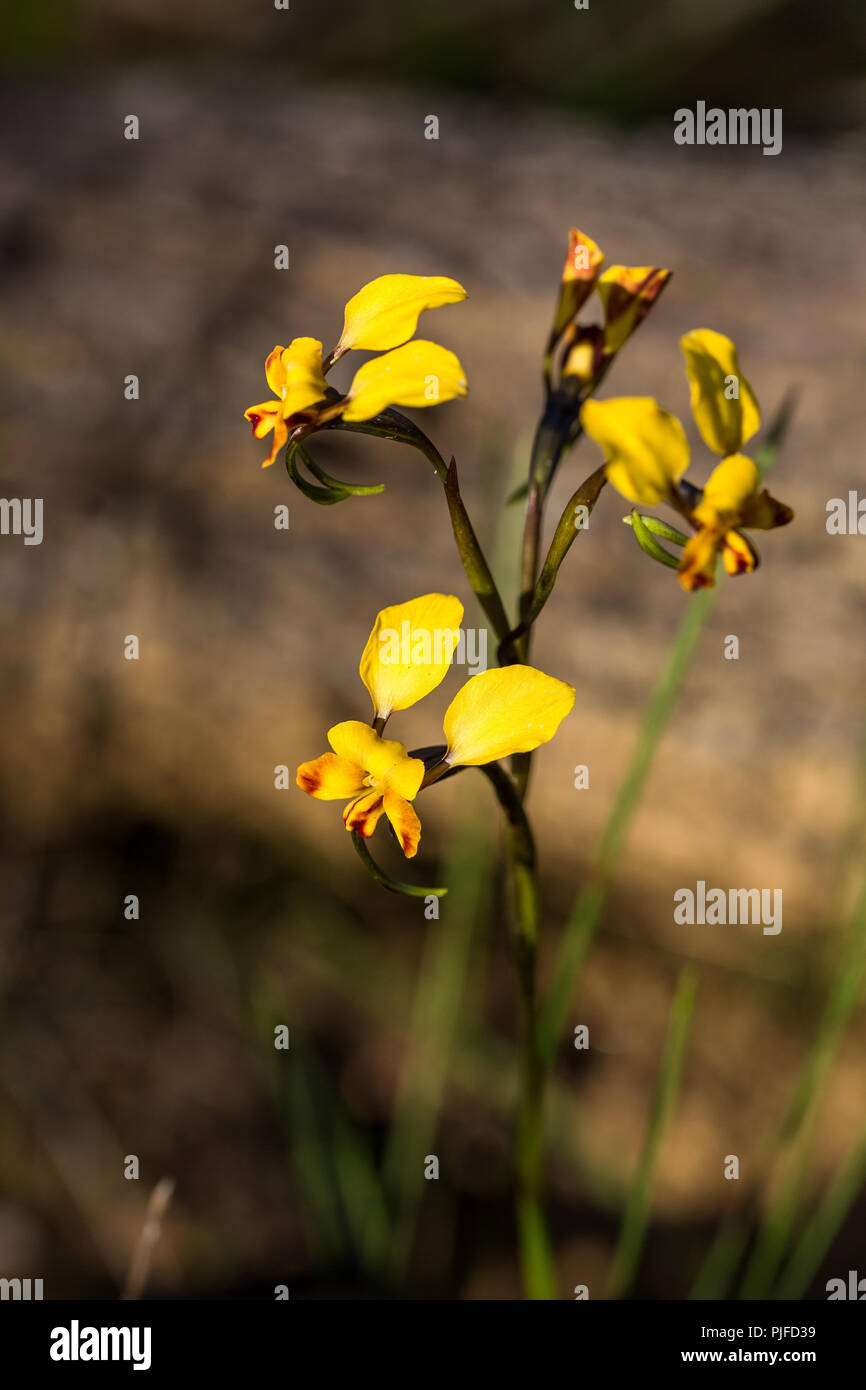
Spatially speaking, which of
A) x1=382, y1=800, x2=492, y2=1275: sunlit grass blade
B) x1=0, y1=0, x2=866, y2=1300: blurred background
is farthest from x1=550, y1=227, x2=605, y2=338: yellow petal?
x1=382, y1=800, x2=492, y2=1275: sunlit grass blade

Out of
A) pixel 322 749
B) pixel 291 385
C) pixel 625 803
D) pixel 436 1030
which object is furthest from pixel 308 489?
pixel 322 749

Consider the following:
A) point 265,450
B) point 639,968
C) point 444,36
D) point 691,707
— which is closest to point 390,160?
point 265,450

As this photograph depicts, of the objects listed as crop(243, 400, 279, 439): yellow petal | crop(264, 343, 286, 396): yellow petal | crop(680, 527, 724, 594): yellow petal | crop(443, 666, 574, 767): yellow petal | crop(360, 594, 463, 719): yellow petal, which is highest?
crop(264, 343, 286, 396): yellow petal

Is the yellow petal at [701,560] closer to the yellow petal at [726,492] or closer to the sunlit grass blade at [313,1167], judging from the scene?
the yellow petal at [726,492]

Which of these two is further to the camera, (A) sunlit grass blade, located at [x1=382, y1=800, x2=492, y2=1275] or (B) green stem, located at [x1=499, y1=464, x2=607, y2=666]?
(A) sunlit grass blade, located at [x1=382, y1=800, x2=492, y2=1275]

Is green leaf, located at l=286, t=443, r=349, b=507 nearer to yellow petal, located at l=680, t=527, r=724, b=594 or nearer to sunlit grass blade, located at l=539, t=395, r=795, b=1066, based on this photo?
yellow petal, located at l=680, t=527, r=724, b=594

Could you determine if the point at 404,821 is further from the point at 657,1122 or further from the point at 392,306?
the point at 657,1122
